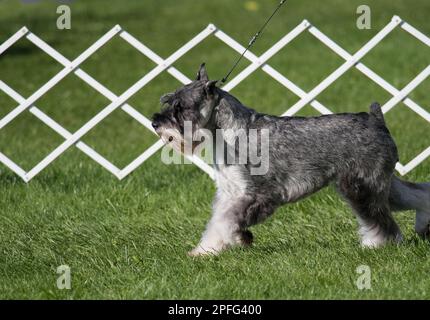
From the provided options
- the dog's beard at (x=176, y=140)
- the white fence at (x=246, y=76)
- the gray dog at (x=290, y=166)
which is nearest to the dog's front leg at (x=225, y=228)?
the gray dog at (x=290, y=166)

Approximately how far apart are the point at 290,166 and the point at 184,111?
76 centimetres

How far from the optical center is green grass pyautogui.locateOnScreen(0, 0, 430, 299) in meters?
4.71

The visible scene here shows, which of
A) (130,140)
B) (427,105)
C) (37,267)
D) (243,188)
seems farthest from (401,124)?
(37,267)

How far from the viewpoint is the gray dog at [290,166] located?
5148mm

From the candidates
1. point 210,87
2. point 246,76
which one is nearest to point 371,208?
point 210,87

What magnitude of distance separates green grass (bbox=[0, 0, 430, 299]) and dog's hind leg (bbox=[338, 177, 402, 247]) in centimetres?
15

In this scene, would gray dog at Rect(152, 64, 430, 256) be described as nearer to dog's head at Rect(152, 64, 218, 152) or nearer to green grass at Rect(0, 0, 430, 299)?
dog's head at Rect(152, 64, 218, 152)

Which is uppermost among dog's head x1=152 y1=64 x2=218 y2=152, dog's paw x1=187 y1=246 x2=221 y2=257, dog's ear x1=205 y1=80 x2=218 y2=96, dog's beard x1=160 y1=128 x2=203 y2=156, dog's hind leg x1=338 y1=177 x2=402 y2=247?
dog's ear x1=205 y1=80 x2=218 y2=96

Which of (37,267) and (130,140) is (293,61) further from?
(37,267)

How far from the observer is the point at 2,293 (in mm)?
4707

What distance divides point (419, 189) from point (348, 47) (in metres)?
8.82

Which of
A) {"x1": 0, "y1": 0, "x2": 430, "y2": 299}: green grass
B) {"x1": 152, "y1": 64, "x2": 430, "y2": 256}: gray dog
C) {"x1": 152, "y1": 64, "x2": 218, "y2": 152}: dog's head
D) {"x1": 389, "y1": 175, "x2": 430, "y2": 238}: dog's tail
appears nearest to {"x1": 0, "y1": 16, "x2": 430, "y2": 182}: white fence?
{"x1": 0, "y1": 0, "x2": 430, "y2": 299}: green grass

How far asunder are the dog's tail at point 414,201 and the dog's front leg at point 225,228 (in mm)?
1085

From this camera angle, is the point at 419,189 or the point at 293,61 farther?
the point at 293,61
